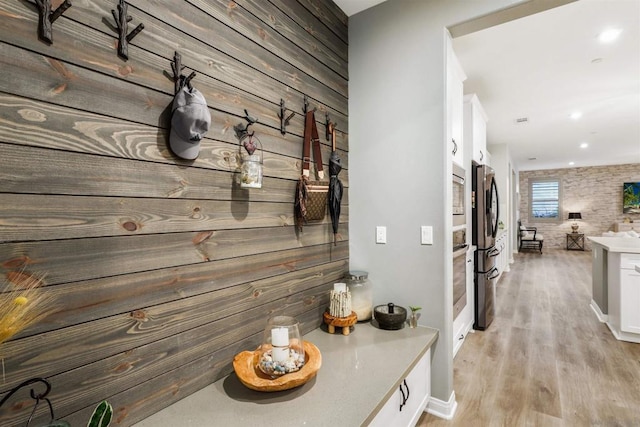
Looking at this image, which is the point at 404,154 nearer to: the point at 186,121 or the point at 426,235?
the point at 426,235

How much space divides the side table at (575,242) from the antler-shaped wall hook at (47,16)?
1289 centimetres

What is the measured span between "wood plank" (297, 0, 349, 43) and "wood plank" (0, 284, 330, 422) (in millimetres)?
1655

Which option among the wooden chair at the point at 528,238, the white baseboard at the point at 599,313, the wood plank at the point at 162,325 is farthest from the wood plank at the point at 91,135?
the wooden chair at the point at 528,238

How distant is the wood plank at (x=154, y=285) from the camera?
881mm

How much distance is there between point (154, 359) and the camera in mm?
1083

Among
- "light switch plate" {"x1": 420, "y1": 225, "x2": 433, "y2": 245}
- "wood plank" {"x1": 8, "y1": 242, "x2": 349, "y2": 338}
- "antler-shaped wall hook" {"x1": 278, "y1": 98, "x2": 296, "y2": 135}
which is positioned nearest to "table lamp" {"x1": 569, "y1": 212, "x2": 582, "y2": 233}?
"light switch plate" {"x1": 420, "y1": 225, "x2": 433, "y2": 245}

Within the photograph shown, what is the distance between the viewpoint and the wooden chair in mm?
9941

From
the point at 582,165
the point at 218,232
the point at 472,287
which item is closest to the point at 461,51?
the point at 472,287

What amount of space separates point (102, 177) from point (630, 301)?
4355mm

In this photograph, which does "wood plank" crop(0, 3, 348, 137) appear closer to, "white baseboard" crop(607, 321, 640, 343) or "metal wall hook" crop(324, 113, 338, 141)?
"metal wall hook" crop(324, 113, 338, 141)

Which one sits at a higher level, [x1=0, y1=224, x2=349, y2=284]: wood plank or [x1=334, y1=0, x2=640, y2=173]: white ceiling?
[x1=334, y1=0, x2=640, y2=173]: white ceiling

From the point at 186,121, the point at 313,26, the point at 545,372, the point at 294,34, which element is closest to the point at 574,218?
the point at 545,372

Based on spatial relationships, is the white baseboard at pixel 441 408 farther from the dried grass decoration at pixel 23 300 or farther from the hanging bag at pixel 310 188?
the dried grass decoration at pixel 23 300

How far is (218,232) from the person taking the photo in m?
1.30
